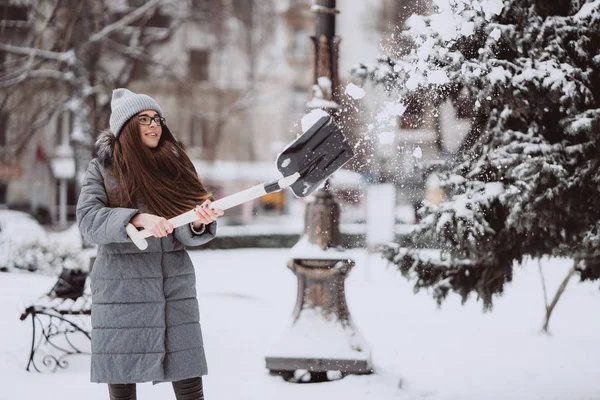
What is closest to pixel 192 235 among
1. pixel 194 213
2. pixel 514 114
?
pixel 194 213

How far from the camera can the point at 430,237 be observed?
464cm

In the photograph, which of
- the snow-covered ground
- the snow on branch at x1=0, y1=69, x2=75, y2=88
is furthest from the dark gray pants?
the snow on branch at x1=0, y1=69, x2=75, y2=88

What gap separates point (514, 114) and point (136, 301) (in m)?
2.43

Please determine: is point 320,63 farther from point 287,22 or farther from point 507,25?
point 287,22

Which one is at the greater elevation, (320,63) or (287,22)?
(287,22)

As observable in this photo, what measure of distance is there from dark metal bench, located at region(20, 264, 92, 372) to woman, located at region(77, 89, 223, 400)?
92.0 inches

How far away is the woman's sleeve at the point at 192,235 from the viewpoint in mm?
3119

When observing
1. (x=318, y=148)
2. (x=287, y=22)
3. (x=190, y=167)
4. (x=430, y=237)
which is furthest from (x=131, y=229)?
(x=287, y=22)

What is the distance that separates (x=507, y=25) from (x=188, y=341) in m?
2.47

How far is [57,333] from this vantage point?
569cm

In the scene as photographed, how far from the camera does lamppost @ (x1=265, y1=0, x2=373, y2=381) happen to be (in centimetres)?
525

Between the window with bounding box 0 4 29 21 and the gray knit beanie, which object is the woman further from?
the window with bounding box 0 4 29 21

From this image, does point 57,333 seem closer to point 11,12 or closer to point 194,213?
point 194,213

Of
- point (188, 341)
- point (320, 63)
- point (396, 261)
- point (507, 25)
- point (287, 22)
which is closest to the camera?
point (188, 341)
